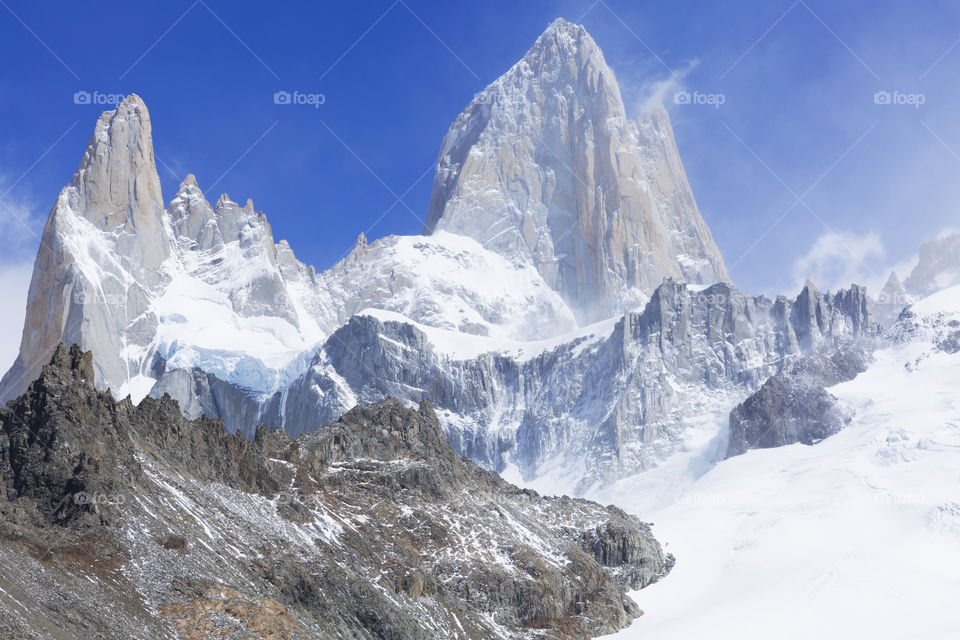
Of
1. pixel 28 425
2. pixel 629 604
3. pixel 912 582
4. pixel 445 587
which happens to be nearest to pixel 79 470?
pixel 28 425

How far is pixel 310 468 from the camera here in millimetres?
158125

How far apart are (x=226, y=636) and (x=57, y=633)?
1752 cm

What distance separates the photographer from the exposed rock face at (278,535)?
95688 mm

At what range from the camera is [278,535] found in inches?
4963

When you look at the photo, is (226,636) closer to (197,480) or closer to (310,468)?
(197,480)

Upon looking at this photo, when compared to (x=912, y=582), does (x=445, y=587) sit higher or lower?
lower

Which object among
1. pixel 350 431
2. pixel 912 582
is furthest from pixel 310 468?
pixel 912 582

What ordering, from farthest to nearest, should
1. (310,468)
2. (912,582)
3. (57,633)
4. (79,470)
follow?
(912,582) → (310,468) → (79,470) → (57,633)

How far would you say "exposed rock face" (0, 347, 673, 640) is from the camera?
314 ft

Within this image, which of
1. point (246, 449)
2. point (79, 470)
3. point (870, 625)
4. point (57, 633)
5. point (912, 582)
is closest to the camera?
point (57, 633)

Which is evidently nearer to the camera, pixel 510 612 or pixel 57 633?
pixel 57 633

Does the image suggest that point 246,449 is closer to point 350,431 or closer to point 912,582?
point 350,431

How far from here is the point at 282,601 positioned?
4412 inches

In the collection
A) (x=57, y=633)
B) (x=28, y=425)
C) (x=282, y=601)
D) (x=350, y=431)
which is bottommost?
(x=57, y=633)
